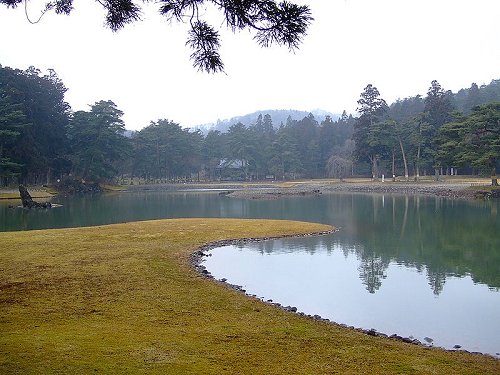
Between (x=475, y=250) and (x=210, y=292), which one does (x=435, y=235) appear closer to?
(x=475, y=250)

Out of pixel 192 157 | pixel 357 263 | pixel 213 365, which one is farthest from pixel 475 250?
pixel 192 157

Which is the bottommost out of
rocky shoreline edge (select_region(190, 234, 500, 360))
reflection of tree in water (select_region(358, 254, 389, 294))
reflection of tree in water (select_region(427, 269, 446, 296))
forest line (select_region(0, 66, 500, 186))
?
reflection of tree in water (select_region(427, 269, 446, 296))

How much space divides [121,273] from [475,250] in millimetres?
12967

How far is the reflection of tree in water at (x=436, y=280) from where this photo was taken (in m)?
11.7

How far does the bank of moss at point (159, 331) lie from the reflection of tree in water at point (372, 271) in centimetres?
391

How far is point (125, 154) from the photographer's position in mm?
71688

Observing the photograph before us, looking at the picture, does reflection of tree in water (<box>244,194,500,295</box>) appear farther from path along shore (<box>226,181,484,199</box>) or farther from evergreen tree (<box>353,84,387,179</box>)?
evergreen tree (<box>353,84,387,179</box>)

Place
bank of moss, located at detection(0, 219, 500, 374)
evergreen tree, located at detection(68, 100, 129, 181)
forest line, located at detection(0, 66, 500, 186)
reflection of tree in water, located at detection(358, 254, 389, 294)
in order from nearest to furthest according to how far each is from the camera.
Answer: bank of moss, located at detection(0, 219, 500, 374)
reflection of tree in water, located at detection(358, 254, 389, 294)
forest line, located at detection(0, 66, 500, 186)
evergreen tree, located at detection(68, 100, 129, 181)


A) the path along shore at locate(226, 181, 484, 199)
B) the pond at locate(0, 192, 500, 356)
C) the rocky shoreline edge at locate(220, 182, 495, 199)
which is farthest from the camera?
the path along shore at locate(226, 181, 484, 199)

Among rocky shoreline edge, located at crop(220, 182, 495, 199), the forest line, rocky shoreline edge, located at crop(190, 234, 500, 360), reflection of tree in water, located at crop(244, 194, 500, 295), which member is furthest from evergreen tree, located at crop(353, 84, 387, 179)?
rocky shoreline edge, located at crop(190, 234, 500, 360)

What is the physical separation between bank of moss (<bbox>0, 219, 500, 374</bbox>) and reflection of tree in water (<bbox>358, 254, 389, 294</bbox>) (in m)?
3.91

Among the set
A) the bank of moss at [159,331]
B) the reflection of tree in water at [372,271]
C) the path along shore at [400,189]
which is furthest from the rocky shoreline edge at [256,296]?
the path along shore at [400,189]

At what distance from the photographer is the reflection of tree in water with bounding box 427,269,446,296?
11688mm

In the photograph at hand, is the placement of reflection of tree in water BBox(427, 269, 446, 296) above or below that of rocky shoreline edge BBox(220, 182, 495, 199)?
below
